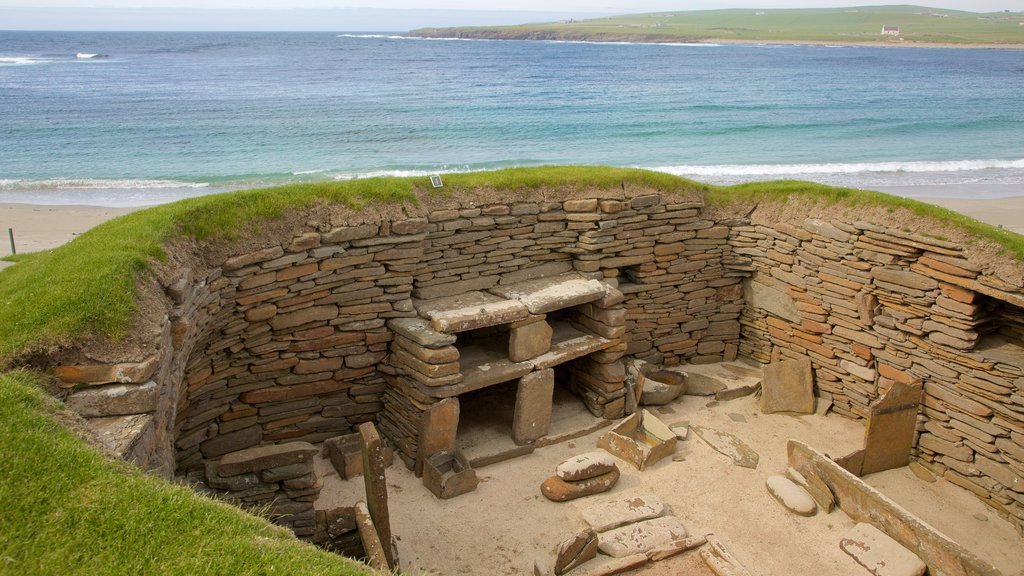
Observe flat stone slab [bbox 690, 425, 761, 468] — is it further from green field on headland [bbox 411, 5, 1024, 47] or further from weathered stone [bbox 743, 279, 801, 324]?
green field on headland [bbox 411, 5, 1024, 47]

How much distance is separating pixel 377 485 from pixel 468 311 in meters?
2.87

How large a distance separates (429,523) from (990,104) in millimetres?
45368

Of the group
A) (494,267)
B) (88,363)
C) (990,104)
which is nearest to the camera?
(88,363)

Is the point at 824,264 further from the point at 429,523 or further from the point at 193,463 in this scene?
the point at 193,463

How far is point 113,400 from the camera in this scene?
5.31 m

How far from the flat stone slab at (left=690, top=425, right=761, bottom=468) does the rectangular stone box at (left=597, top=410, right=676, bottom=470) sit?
482 millimetres

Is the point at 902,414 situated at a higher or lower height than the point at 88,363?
lower

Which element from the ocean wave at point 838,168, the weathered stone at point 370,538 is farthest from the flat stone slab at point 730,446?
the ocean wave at point 838,168

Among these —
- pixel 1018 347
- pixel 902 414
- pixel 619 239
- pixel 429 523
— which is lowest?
pixel 429 523

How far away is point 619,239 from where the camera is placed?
1005 centimetres

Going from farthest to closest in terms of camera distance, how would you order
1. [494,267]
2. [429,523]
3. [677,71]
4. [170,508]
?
[677,71], [494,267], [429,523], [170,508]

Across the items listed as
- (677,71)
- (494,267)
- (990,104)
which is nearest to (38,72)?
(677,71)

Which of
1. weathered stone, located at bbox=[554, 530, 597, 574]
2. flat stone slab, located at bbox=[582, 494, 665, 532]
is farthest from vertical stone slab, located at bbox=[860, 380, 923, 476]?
weathered stone, located at bbox=[554, 530, 597, 574]

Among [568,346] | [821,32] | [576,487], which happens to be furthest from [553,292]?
[821,32]
